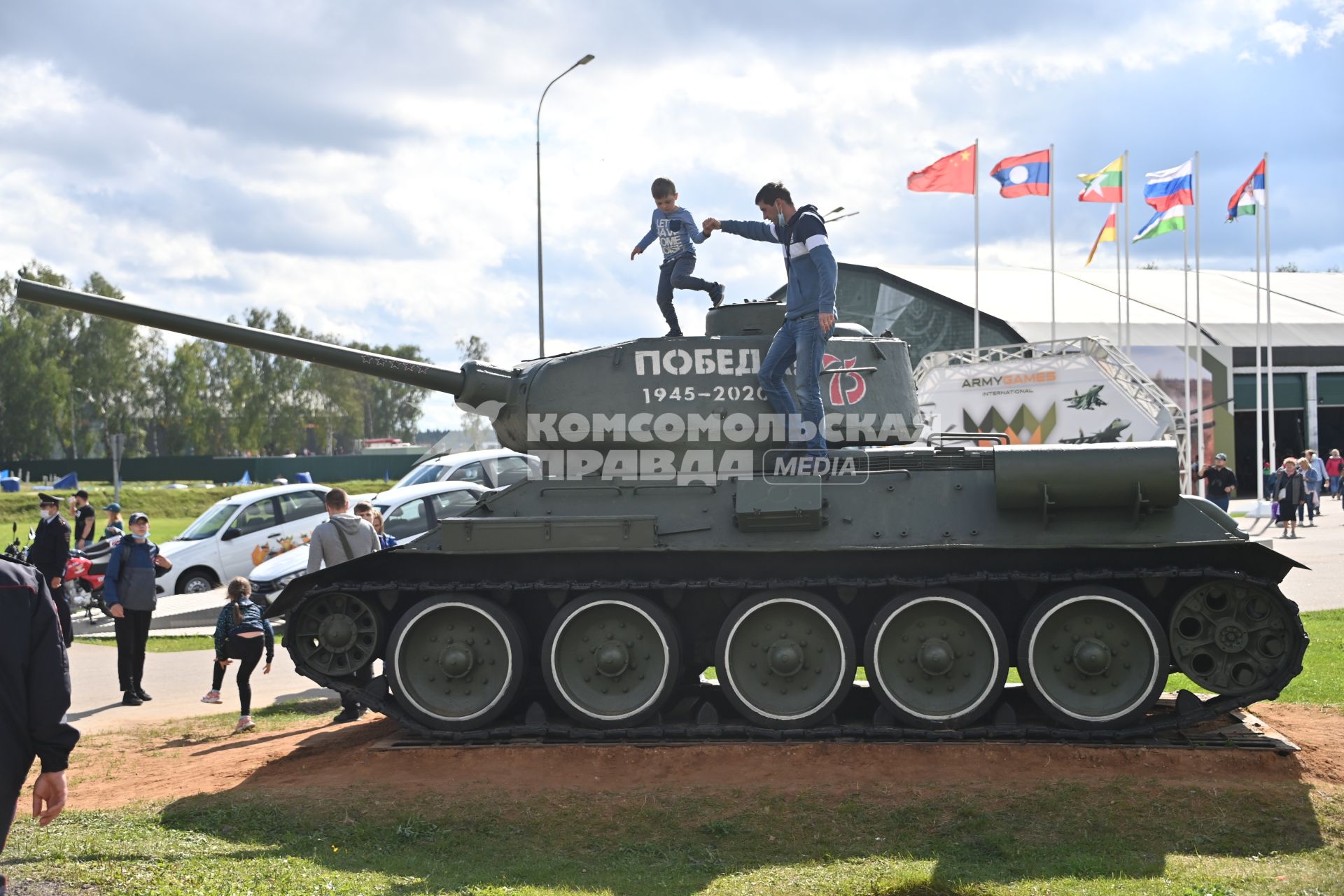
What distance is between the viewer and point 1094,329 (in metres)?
41.9

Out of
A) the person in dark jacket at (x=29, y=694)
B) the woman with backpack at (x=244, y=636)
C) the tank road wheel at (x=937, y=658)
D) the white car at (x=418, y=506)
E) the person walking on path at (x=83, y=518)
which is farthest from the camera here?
the white car at (x=418, y=506)

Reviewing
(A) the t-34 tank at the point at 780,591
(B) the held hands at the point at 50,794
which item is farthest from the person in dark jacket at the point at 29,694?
(A) the t-34 tank at the point at 780,591

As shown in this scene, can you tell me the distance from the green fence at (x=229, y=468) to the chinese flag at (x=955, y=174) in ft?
130

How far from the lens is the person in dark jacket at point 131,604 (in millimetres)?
13086

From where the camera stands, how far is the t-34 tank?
30.3ft

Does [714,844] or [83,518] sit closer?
[714,844]

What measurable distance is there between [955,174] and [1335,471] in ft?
59.7

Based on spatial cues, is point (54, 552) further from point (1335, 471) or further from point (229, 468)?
point (229, 468)

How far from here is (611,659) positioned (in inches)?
380

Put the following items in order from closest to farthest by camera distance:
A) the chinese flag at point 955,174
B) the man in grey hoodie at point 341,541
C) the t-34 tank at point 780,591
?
the t-34 tank at point 780,591 → the man in grey hoodie at point 341,541 → the chinese flag at point 955,174

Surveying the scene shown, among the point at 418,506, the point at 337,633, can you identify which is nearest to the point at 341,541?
the point at 337,633

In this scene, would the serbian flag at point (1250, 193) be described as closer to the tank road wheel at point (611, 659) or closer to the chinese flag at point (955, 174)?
the chinese flag at point (955, 174)

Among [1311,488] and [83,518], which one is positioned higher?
[1311,488]

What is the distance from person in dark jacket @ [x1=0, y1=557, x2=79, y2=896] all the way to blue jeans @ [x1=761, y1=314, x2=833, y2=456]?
20.9ft
